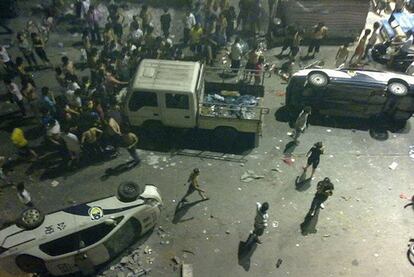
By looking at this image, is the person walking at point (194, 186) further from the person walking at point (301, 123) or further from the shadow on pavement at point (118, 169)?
the person walking at point (301, 123)

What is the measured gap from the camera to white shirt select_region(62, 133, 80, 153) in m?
10.2

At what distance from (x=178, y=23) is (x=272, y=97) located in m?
6.75

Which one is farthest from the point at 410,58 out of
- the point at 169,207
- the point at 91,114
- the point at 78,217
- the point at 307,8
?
the point at 78,217

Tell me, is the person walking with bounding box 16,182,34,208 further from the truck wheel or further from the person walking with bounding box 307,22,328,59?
the person walking with bounding box 307,22,328,59

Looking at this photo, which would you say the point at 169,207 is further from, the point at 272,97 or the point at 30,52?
the point at 30,52

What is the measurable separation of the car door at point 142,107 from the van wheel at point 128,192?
9.84 feet

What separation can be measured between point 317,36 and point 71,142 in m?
10.3

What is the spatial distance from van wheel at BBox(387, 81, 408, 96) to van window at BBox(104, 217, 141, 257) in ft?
28.8

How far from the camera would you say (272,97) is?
13.6 metres

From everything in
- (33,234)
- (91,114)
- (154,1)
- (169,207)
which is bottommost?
(169,207)

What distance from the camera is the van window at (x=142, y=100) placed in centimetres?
1067

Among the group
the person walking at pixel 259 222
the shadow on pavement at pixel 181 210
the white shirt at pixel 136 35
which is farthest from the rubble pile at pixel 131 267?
the white shirt at pixel 136 35

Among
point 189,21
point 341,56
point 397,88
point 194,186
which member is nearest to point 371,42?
point 341,56

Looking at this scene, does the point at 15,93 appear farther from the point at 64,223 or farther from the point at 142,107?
the point at 64,223
